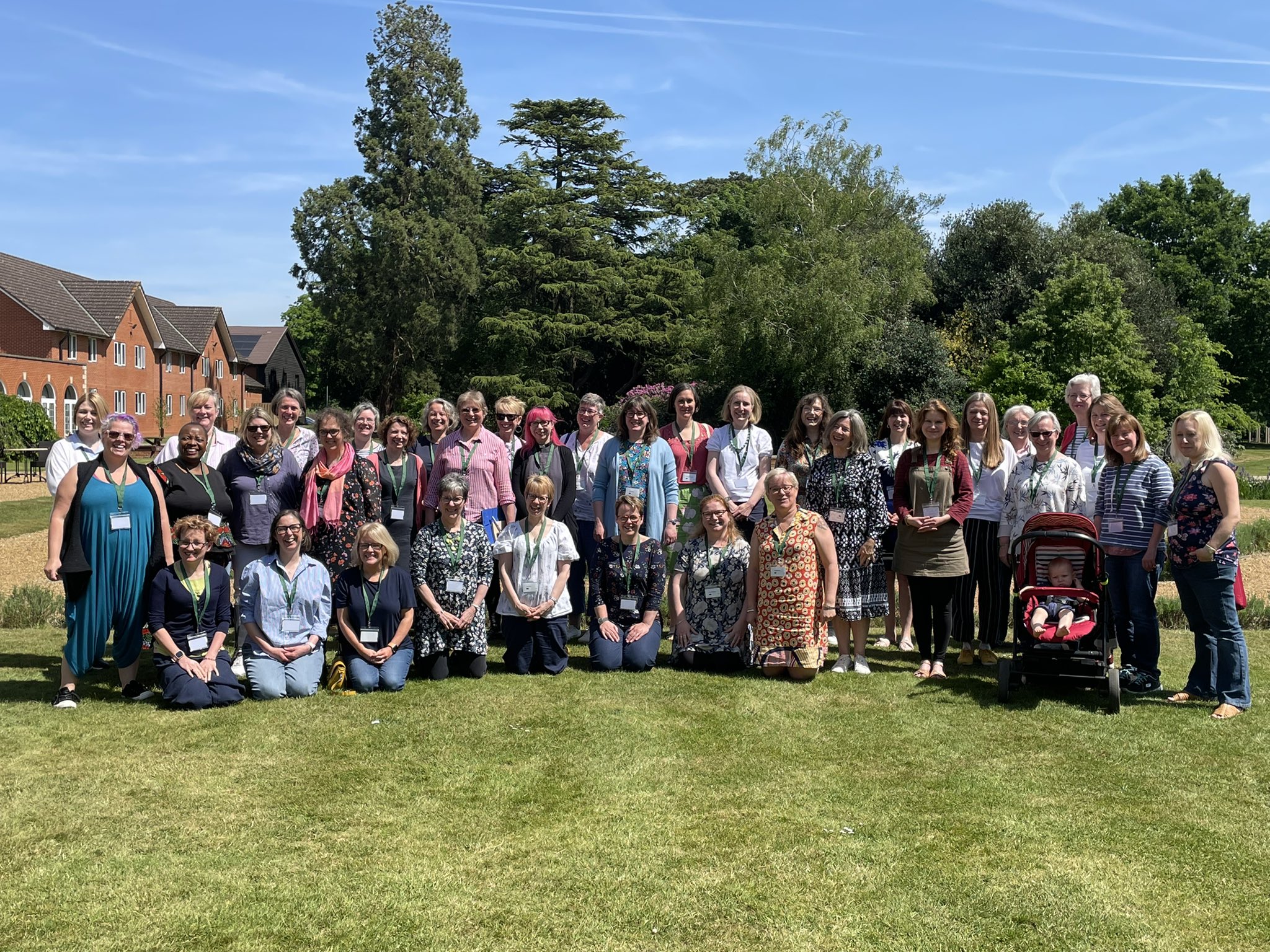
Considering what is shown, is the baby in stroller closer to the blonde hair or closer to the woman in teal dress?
the blonde hair

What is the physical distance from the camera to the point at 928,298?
34719mm

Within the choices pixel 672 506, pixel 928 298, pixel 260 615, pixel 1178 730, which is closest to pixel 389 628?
pixel 260 615

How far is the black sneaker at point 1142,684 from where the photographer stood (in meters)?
6.84

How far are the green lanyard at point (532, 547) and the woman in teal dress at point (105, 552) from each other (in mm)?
2338

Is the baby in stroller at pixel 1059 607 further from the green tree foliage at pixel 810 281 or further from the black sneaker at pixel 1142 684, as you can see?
the green tree foliage at pixel 810 281

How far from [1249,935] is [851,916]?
1317mm

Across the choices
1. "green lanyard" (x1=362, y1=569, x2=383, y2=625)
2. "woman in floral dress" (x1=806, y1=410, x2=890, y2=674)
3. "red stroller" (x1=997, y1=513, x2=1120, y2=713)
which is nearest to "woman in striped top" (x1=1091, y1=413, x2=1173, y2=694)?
"red stroller" (x1=997, y1=513, x2=1120, y2=713)

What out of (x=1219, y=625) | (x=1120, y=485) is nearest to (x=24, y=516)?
(x=1120, y=485)

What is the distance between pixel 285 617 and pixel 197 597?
22.0 inches

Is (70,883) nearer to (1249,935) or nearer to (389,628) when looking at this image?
(389,628)

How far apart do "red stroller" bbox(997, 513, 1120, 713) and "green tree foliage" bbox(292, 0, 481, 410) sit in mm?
38443

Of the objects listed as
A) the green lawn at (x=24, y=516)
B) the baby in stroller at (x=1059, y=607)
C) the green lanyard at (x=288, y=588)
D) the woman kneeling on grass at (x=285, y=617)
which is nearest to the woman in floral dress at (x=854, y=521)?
the baby in stroller at (x=1059, y=607)

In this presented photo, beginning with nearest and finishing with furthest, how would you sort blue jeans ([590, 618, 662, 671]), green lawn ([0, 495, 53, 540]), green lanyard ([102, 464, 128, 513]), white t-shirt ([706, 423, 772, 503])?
green lanyard ([102, 464, 128, 513]) → blue jeans ([590, 618, 662, 671]) → white t-shirt ([706, 423, 772, 503]) → green lawn ([0, 495, 53, 540])

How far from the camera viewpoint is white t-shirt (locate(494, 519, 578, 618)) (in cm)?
749
